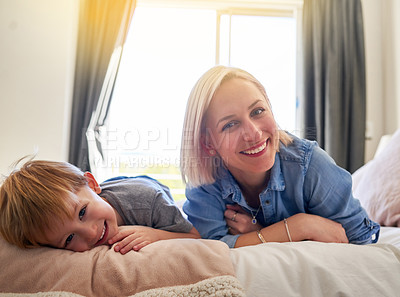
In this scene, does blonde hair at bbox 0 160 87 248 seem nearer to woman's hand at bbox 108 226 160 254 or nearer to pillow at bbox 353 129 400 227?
woman's hand at bbox 108 226 160 254

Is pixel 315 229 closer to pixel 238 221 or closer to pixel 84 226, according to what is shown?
pixel 238 221

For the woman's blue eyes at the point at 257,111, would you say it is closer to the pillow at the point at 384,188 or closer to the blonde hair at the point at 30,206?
the blonde hair at the point at 30,206

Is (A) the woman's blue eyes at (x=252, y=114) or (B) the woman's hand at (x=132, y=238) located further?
(A) the woman's blue eyes at (x=252, y=114)

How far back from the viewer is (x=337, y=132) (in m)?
2.89

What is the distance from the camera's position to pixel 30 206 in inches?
31.6

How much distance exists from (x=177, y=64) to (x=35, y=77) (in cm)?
129

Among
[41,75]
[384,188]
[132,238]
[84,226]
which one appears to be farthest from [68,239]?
[41,75]

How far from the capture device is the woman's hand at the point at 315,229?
96cm

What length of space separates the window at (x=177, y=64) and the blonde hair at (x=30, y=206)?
95.3 inches

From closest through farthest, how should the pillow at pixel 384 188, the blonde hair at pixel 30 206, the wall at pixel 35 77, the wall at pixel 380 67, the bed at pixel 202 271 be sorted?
the bed at pixel 202 271, the blonde hair at pixel 30 206, the pillow at pixel 384 188, the wall at pixel 35 77, the wall at pixel 380 67

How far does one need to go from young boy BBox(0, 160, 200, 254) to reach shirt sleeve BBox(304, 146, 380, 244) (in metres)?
0.40

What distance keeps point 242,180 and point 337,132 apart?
199 centimetres

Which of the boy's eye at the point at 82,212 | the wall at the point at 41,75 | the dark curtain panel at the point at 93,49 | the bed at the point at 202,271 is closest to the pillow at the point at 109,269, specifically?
the bed at the point at 202,271

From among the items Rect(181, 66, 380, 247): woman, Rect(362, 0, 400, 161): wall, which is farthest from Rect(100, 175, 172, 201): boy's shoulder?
Rect(362, 0, 400, 161): wall
